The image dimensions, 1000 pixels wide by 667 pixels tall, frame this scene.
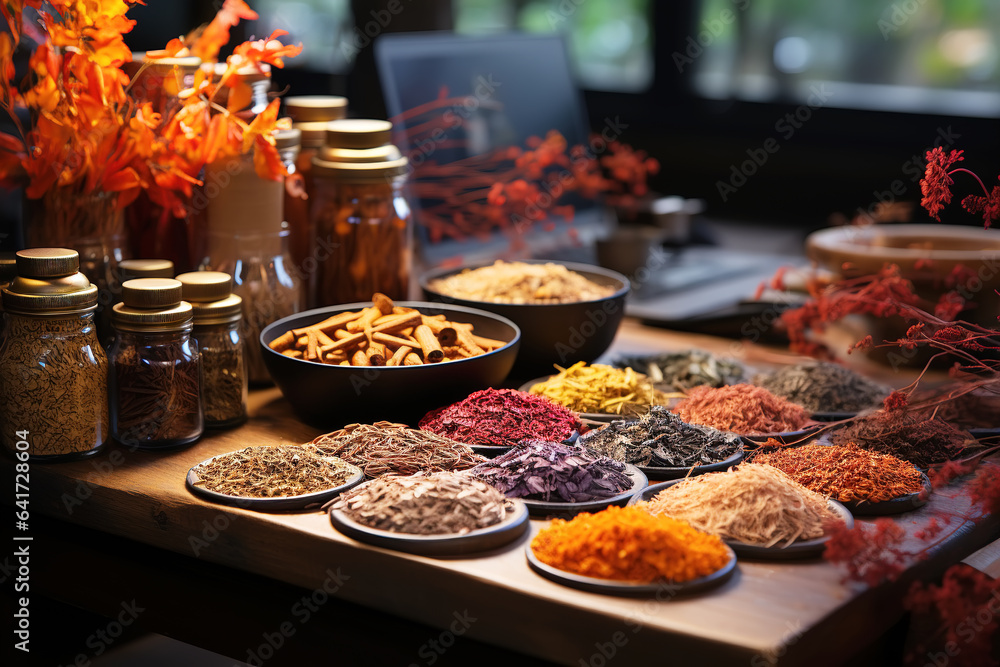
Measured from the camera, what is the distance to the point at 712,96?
3.56 metres

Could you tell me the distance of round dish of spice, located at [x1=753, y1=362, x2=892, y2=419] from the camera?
1523 millimetres

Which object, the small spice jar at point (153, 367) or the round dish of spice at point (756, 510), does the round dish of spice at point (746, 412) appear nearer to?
the round dish of spice at point (756, 510)

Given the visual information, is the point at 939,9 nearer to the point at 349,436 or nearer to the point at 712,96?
the point at 712,96

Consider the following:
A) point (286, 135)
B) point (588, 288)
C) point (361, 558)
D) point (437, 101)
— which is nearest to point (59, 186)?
point (286, 135)

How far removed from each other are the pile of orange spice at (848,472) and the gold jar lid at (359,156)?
2.44 ft

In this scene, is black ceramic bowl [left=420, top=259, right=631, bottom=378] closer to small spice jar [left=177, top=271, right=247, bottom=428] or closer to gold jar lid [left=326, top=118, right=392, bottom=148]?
gold jar lid [left=326, top=118, right=392, bottom=148]

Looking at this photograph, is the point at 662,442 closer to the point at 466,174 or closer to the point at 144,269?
the point at 144,269

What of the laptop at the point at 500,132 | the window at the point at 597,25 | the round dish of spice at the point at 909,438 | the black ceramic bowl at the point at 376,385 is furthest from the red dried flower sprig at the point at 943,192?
the window at the point at 597,25

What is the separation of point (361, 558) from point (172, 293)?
45cm

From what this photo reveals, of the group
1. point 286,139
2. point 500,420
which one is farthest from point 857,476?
point 286,139

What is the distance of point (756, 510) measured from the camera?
1094 millimetres

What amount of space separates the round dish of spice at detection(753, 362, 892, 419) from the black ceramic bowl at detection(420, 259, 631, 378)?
0.26 metres

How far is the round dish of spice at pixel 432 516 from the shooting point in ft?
3.47

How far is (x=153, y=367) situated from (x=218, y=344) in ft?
0.39
